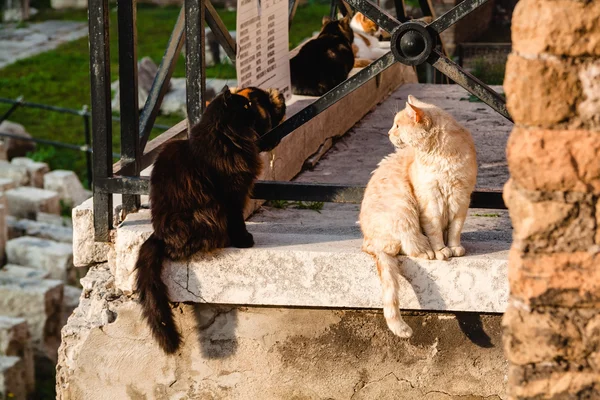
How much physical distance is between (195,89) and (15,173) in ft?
22.7

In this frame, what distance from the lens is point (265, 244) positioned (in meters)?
3.79

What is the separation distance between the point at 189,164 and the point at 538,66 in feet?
5.41

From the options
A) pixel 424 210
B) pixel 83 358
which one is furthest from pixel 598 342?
pixel 83 358

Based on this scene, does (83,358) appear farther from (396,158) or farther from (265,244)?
(396,158)

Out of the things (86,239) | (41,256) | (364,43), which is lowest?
(41,256)

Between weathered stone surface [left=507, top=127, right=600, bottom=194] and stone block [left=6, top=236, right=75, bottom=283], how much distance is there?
6.65m

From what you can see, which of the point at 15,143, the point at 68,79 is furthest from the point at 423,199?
the point at 68,79

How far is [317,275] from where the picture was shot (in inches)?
144

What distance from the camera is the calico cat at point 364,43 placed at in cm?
782

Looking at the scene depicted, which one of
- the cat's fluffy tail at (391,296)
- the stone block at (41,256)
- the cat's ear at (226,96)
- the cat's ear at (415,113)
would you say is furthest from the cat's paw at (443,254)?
the stone block at (41,256)

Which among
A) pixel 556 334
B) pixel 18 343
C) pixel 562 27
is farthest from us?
pixel 18 343

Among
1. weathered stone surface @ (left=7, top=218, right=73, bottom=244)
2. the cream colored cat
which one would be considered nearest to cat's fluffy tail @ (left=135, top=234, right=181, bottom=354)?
the cream colored cat

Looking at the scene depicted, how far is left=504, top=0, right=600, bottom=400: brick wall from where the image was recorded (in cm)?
235

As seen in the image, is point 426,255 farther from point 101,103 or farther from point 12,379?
point 12,379
